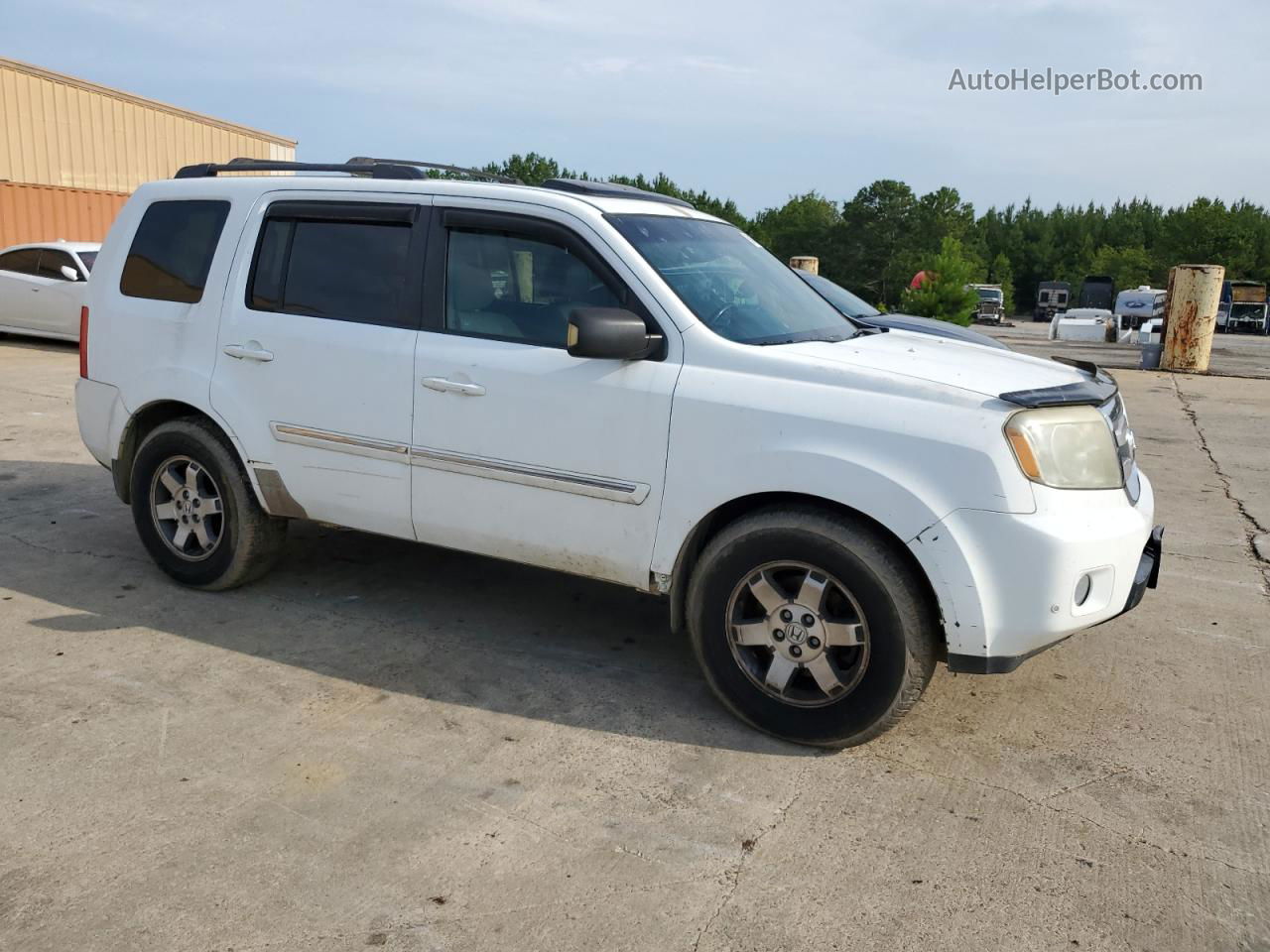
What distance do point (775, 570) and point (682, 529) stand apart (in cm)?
37

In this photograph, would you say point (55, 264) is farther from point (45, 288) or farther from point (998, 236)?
point (998, 236)

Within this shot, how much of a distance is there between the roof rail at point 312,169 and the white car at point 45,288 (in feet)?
35.1

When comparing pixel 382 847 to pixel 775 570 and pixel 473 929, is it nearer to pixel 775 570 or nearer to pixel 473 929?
pixel 473 929

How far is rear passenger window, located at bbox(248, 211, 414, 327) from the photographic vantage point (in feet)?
14.4

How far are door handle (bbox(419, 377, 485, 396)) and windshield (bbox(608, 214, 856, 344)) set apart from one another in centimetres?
81

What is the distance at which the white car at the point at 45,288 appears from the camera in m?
14.5

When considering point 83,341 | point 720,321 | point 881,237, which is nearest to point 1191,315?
point 720,321

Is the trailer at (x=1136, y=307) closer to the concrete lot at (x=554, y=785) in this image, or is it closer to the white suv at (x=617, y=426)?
the concrete lot at (x=554, y=785)

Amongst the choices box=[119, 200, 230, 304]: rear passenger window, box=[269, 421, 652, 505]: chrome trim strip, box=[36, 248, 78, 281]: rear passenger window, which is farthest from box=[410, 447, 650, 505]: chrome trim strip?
box=[36, 248, 78, 281]: rear passenger window

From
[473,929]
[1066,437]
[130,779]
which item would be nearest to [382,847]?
[473,929]

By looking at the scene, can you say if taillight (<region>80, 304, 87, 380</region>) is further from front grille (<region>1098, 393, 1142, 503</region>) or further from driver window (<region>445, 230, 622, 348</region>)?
front grille (<region>1098, 393, 1142, 503</region>)

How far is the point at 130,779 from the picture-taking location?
11.0 ft

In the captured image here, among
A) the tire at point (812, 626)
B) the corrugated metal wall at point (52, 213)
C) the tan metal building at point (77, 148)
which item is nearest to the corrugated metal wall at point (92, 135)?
the tan metal building at point (77, 148)

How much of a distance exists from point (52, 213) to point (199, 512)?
18.7m
